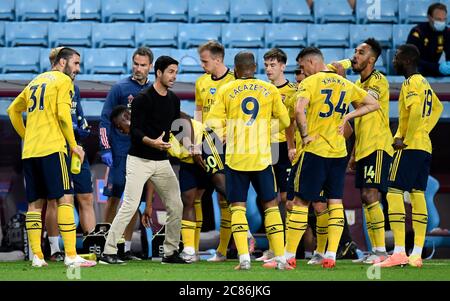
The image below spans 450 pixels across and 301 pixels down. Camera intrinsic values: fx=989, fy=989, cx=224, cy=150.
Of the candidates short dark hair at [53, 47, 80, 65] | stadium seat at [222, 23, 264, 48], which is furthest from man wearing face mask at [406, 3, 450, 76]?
short dark hair at [53, 47, 80, 65]

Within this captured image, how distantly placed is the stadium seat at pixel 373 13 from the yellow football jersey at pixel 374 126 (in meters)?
5.12

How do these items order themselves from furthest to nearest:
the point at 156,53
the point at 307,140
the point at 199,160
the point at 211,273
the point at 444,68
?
the point at 156,53, the point at 444,68, the point at 199,160, the point at 307,140, the point at 211,273

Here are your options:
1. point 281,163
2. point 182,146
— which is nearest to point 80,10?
point 182,146

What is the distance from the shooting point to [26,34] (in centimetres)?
1355

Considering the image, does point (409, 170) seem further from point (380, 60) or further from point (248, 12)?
point (248, 12)

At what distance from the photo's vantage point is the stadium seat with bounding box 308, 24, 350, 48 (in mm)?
13648

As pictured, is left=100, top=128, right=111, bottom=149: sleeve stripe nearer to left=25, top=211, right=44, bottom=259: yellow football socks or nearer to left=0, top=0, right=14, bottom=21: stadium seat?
left=25, top=211, right=44, bottom=259: yellow football socks

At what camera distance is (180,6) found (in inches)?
548

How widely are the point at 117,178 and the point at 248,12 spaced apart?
207 inches

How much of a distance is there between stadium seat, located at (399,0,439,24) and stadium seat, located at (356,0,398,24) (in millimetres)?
125

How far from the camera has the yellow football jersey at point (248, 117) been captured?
7.74 meters

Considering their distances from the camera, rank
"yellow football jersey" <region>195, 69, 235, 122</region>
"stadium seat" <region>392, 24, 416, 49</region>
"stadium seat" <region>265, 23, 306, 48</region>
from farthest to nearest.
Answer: "stadium seat" <region>265, 23, 306, 48</region> → "stadium seat" <region>392, 24, 416, 49</region> → "yellow football jersey" <region>195, 69, 235, 122</region>

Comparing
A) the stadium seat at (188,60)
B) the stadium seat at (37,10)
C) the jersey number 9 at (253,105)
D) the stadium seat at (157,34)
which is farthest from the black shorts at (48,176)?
the stadium seat at (37,10)
